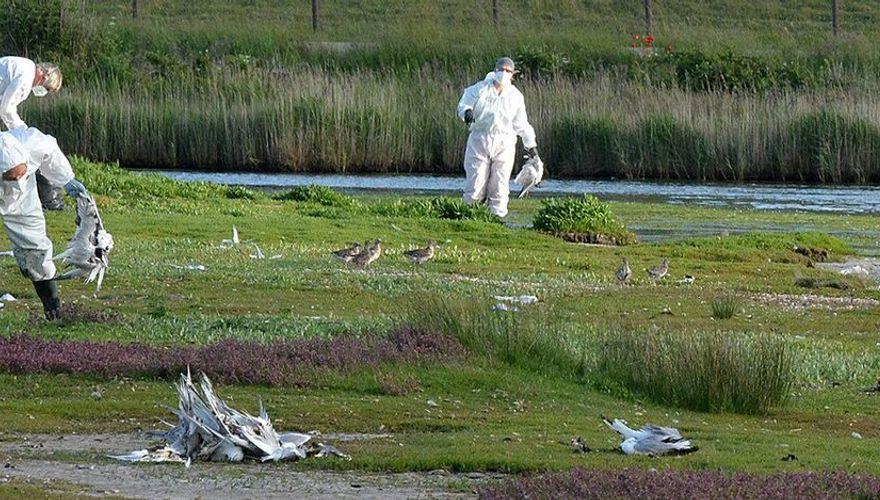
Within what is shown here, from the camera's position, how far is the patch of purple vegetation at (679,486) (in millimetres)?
9188

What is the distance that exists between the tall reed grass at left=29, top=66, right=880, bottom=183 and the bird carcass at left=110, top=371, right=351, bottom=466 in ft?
113

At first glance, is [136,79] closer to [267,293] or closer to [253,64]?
[253,64]

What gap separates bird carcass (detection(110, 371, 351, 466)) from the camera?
35.3ft

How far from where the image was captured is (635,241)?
29.4m

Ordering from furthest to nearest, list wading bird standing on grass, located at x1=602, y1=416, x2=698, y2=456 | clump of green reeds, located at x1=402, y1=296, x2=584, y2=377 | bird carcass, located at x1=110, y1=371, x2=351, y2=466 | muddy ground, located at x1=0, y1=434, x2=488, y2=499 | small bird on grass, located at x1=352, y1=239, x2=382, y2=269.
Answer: small bird on grass, located at x1=352, y1=239, x2=382, y2=269 < clump of green reeds, located at x1=402, y1=296, x2=584, y2=377 < wading bird standing on grass, located at x1=602, y1=416, x2=698, y2=456 < bird carcass, located at x1=110, y1=371, x2=351, y2=466 < muddy ground, located at x1=0, y1=434, x2=488, y2=499

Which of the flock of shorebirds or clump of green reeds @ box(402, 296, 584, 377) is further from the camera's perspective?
the flock of shorebirds

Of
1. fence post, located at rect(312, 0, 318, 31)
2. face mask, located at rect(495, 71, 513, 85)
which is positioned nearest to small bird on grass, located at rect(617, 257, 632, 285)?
face mask, located at rect(495, 71, 513, 85)

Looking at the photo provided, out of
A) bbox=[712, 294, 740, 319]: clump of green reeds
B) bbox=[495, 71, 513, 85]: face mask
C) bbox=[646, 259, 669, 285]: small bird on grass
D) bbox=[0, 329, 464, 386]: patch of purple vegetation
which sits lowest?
bbox=[646, 259, 669, 285]: small bird on grass

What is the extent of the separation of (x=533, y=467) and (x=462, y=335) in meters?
4.54

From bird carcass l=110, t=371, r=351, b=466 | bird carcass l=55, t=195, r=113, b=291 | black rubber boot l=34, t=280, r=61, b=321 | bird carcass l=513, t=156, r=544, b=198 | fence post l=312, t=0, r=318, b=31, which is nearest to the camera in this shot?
bird carcass l=110, t=371, r=351, b=466

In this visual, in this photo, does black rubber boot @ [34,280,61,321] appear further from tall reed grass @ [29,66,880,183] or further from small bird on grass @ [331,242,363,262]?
tall reed grass @ [29,66,880,183]

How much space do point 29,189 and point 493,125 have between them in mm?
15619

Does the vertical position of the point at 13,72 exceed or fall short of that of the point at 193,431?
it exceeds it

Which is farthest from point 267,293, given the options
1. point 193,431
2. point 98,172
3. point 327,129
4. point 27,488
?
point 327,129
